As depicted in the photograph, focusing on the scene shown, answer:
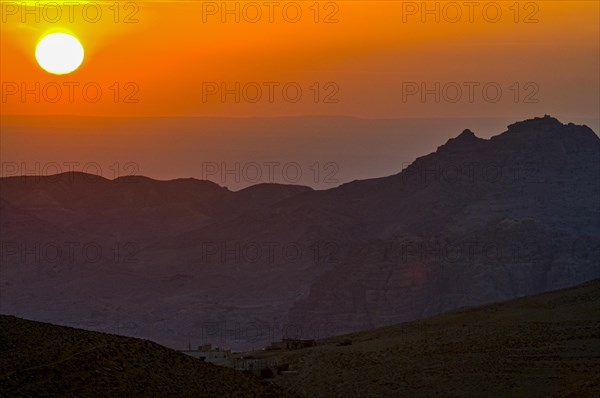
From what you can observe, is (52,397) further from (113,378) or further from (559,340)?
(559,340)

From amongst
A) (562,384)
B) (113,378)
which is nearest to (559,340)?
(562,384)

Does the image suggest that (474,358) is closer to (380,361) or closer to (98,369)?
(380,361)

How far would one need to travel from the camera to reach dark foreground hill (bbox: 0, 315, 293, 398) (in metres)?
37.1

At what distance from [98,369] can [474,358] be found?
4065cm

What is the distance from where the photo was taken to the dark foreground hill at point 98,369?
122 feet

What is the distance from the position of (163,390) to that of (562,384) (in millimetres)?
33370

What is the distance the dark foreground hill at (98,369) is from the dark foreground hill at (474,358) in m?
22.2

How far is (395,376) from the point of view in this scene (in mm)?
72562

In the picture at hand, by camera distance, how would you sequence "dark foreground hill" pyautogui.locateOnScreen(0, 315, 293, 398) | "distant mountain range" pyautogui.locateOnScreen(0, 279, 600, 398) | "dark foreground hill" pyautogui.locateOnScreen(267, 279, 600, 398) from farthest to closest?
"dark foreground hill" pyautogui.locateOnScreen(267, 279, 600, 398), "distant mountain range" pyautogui.locateOnScreen(0, 279, 600, 398), "dark foreground hill" pyautogui.locateOnScreen(0, 315, 293, 398)

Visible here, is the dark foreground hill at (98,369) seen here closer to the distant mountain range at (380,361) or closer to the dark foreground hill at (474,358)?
the distant mountain range at (380,361)

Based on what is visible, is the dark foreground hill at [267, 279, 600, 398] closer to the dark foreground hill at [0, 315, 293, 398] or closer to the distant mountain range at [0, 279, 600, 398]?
the distant mountain range at [0, 279, 600, 398]

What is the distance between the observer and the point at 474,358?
75875mm

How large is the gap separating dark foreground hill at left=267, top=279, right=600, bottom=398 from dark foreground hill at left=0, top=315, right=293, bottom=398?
22.2m

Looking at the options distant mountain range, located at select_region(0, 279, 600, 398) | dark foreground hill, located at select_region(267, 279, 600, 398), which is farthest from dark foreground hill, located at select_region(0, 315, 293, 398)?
dark foreground hill, located at select_region(267, 279, 600, 398)
